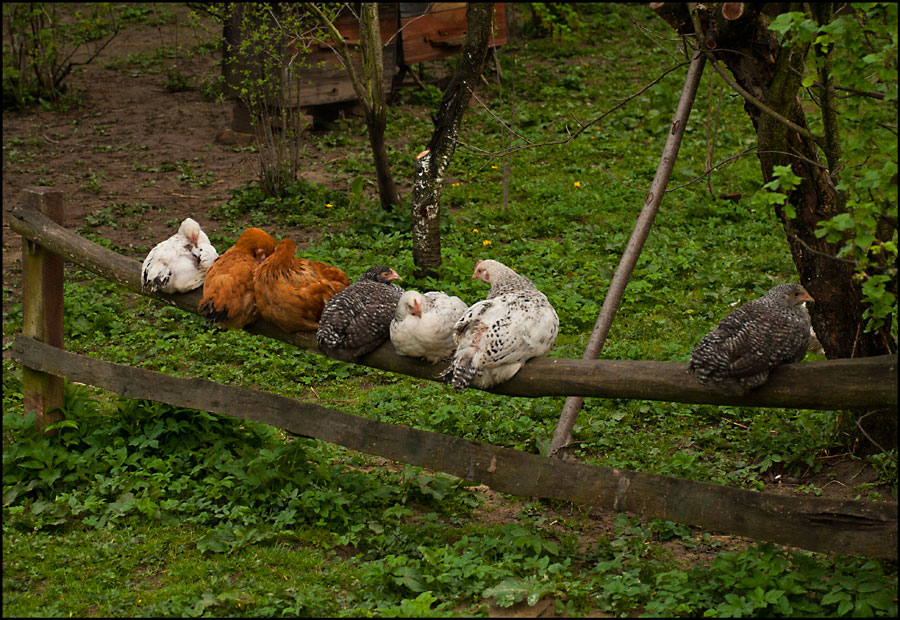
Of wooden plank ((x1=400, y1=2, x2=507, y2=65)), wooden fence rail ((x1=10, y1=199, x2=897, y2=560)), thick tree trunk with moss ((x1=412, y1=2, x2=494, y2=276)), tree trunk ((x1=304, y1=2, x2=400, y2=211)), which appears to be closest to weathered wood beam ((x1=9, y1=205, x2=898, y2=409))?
wooden fence rail ((x1=10, y1=199, x2=897, y2=560))

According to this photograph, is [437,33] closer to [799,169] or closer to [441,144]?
[441,144]

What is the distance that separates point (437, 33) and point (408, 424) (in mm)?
10057

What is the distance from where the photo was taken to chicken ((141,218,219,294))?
5.48 m

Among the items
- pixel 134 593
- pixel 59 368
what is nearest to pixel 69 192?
pixel 59 368

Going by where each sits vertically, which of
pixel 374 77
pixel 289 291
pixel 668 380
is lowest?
pixel 668 380

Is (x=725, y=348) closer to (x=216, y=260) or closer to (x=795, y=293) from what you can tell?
(x=795, y=293)

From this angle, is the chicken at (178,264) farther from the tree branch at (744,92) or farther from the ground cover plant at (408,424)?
the tree branch at (744,92)

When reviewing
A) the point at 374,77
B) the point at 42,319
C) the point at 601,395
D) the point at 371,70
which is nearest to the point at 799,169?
the point at 601,395

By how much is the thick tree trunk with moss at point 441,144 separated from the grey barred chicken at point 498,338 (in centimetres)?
439

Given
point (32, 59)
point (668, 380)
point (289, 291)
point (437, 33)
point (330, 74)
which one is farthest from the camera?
point (437, 33)

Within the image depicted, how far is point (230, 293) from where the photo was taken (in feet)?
17.1

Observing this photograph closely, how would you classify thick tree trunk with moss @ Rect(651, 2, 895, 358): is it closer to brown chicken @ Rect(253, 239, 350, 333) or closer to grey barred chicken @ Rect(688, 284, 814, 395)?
grey barred chicken @ Rect(688, 284, 814, 395)

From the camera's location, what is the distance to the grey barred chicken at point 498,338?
4.47m

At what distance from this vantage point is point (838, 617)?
407 cm
